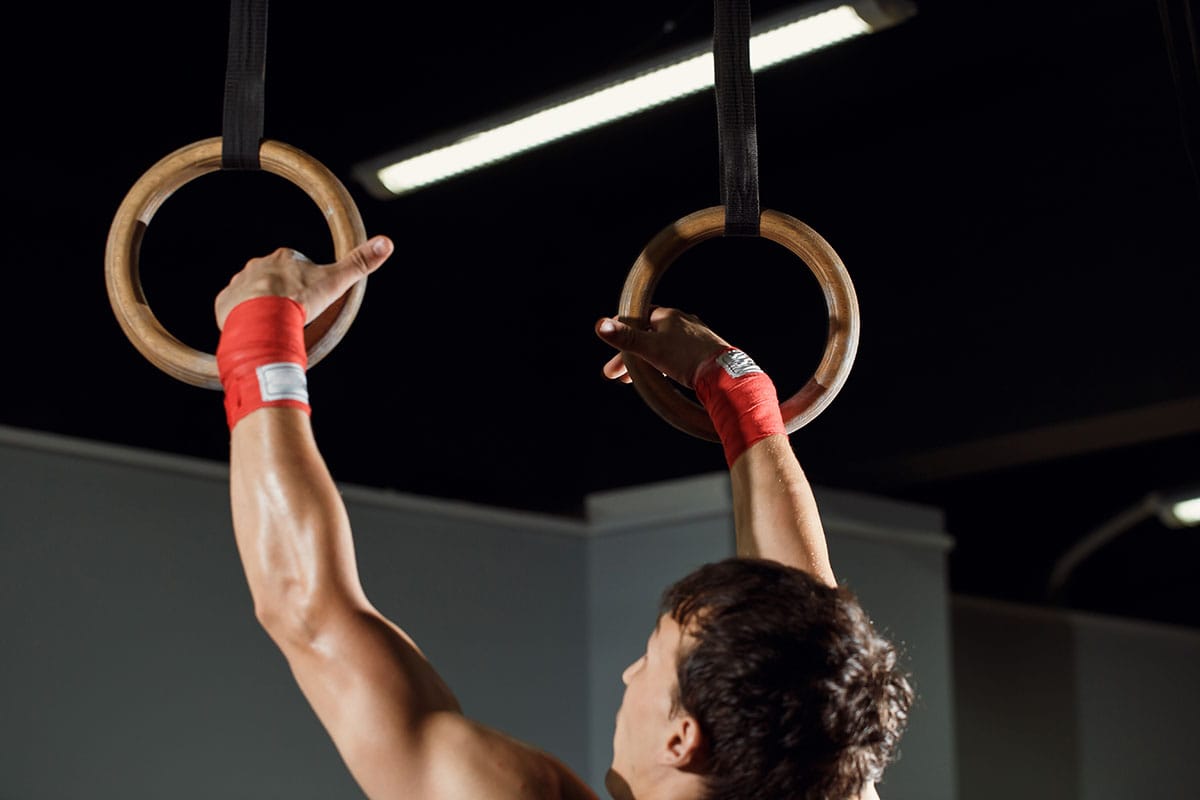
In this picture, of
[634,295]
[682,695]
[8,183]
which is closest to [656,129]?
[8,183]

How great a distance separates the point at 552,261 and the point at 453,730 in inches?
164

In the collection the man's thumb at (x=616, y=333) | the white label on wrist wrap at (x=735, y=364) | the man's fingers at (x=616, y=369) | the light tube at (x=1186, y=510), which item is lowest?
the white label on wrist wrap at (x=735, y=364)

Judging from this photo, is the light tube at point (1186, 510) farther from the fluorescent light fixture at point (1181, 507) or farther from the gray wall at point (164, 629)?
the gray wall at point (164, 629)

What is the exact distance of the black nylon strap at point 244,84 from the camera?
1.43 m

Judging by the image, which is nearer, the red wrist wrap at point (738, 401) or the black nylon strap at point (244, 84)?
the black nylon strap at point (244, 84)

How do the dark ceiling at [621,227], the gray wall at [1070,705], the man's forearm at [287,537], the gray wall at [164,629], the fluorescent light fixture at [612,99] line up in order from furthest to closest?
the gray wall at [1070,705] < the dark ceiling at [621,227] < the gray wall at [164,629] < the fluorescent light fixture at [612,99] < the man's forearm at [287,537]

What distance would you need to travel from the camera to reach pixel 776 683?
1.37 metres

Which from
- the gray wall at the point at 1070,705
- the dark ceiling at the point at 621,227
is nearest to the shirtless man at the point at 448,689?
the dark ceiling at the point at 621,227

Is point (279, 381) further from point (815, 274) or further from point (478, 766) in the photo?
point (815, 274)

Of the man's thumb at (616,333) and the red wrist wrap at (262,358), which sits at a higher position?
the man's thumb at (616,333)

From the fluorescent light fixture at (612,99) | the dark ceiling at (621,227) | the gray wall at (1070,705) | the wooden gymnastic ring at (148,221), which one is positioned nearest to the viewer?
the wooden gymnastic ring at (148,221)

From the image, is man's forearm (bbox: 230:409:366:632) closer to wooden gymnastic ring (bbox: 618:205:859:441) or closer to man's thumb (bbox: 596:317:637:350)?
man's thumb (bbox: 596:317:637:350)

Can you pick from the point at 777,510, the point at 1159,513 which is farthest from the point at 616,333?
the point at 1159,513

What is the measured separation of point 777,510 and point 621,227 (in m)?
3.52
